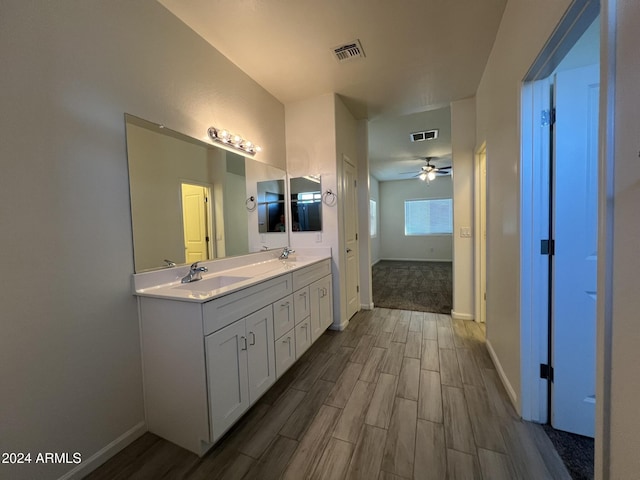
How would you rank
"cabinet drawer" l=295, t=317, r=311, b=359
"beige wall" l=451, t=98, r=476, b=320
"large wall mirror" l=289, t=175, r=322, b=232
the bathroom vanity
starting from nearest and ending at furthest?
the bathroom vanity → "cabinet drawer" l=295, t=317, r=311, b=359 → "large wall mirror" l=289, t=175, r=322, b=232 → "beige wall" l=451, t=98, r=476, b=320

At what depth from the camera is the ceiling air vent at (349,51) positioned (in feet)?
6.93

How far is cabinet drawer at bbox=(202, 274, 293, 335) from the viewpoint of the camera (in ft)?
4.50

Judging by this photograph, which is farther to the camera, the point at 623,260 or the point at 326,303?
the point at 326,303

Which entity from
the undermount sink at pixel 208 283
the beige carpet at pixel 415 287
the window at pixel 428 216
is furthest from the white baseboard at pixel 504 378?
the window at pixel 428 216

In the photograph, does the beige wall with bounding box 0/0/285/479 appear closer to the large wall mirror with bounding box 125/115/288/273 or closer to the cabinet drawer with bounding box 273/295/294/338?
the large wall mirror with bounding box 125/115/288/273

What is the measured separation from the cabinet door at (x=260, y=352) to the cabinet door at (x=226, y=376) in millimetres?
52

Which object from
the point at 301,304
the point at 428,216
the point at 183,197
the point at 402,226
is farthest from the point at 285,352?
the point at 428,216

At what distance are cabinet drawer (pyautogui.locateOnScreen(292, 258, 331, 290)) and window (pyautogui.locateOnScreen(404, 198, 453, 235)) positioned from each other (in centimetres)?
619

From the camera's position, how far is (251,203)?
104 inches

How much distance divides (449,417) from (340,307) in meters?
A: 1.56

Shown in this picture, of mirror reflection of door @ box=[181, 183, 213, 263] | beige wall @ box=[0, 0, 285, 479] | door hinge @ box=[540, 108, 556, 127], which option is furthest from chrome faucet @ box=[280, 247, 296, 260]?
door hinge @ box=[540, 108, 556, 127]

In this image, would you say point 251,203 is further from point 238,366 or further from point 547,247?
point 547,247

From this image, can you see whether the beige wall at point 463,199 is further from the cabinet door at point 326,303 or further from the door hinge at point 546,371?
the door hinge at point 546,371

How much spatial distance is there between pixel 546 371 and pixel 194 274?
228 centimetres
